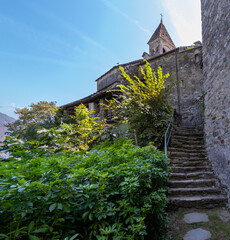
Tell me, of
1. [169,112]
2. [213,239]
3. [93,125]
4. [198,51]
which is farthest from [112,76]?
[213,239]

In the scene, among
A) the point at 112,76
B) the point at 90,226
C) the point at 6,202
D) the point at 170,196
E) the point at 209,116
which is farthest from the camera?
the point at 112,76

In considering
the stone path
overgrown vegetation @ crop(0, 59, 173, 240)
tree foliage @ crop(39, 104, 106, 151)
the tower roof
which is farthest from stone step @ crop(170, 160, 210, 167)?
the tower roof

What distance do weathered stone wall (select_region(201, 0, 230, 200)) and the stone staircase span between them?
10.7 inches

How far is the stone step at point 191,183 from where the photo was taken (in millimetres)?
3625

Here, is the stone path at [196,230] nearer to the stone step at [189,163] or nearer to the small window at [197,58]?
the stone step at [189,163]

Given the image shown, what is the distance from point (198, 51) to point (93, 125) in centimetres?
938

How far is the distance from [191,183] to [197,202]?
520 millimetres

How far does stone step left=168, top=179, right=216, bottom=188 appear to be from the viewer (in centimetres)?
362

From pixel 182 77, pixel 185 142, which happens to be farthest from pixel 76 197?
pixel 182 77

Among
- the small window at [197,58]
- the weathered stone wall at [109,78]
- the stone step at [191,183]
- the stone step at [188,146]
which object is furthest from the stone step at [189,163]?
the weathered stone wall at [109,78]

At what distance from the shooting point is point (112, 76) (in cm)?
1321

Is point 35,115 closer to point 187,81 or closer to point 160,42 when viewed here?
point 187,81

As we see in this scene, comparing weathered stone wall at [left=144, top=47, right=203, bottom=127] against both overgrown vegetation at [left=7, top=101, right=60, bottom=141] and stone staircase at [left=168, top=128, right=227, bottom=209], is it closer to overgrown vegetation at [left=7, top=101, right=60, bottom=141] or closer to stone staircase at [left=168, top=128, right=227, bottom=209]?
stone staircase at [left=168, top=128, right=227, bottom=209]

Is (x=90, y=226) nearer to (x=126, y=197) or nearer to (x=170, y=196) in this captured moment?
(x=126, y=197)
